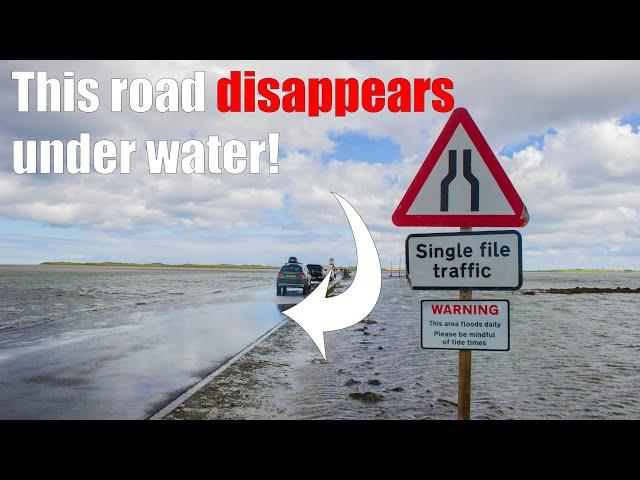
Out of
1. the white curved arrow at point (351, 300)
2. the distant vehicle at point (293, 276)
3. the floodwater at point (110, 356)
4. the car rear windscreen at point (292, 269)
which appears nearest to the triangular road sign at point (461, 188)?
the white curved arrow at point (351, 300)

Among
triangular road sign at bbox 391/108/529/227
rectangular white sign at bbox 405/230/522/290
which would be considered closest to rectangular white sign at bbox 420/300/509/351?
rectangular white sign at bbox 405/230/522/290

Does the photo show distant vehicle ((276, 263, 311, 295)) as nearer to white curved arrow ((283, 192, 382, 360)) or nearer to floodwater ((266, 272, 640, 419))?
floodwater ((266, 272, 640, 419))

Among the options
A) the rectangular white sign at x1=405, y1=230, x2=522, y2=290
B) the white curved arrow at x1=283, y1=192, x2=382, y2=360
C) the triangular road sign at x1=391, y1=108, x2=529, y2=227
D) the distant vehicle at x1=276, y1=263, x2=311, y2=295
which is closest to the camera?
the rectangular white sign at x1=405, y1=230, x2=522, y2=290

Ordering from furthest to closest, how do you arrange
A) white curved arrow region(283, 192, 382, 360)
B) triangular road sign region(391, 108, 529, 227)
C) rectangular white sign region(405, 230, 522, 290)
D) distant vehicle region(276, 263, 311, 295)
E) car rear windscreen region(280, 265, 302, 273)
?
car rear windscreen region(280, 265, 302, 273) → distant vehicle region(276, 263, 311, 295) → white curved arrow region(283, 192, 382, 360) → triangular road sign region(391, 108, 529, 227) → rectangular white sign region(405, 230, 522, 290)

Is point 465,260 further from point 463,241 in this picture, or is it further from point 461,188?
point 461,188

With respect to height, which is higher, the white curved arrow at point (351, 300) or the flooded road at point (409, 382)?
the white curved arrow at point (351, 300)

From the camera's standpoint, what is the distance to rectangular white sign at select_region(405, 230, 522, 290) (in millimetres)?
3646

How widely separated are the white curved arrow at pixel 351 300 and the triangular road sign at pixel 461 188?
10.4 feet

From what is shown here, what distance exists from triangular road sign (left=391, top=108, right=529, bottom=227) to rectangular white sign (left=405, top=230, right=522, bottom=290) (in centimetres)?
13

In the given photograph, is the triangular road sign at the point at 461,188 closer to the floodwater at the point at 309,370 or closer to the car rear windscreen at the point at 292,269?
the floodwater at the point at 309,370

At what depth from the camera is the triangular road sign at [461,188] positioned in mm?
3768
